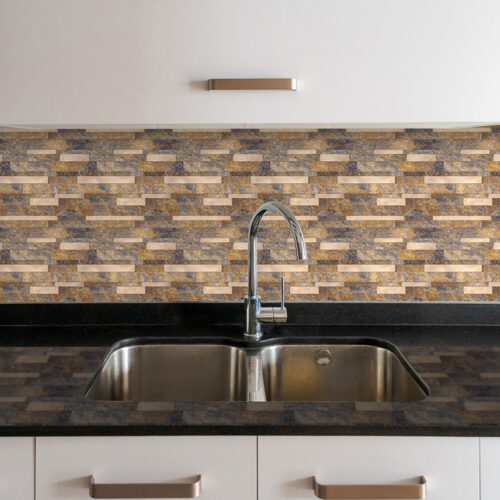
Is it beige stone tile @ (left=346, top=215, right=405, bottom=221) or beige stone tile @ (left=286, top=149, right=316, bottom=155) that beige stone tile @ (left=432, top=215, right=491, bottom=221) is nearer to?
beige stone tile @ (left=346, top=215, right=405, bottom=221)

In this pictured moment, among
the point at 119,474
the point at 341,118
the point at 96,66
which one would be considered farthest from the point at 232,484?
the point at 96,66

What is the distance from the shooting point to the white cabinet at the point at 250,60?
1384 millimetres

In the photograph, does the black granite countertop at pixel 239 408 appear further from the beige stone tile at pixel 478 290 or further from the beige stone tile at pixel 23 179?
the beige stone tile at pixel 23 179

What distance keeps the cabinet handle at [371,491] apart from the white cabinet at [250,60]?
0.80 meters

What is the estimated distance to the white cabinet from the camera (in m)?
1.38

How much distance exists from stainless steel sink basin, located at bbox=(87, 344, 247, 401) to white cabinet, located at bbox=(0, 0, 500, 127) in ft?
2.12

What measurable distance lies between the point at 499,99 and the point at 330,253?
65 centimetres

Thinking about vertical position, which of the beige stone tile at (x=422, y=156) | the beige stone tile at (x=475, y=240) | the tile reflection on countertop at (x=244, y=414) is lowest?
the tile reflection on countertop at (x=244, y=414)

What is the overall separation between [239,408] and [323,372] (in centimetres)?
54

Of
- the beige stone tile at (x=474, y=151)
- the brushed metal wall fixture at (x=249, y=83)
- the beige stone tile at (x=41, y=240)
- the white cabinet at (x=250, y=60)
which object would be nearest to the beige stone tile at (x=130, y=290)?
the beige stone tile at (x=41, y=240)

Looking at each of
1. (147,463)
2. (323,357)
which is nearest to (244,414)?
(147,463)

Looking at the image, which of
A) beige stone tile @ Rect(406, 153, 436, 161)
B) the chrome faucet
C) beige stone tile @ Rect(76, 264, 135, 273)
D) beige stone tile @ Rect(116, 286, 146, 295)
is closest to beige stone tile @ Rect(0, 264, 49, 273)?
beige stone tile @ Rect(76, 264, 135, 273)

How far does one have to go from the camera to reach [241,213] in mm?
1802

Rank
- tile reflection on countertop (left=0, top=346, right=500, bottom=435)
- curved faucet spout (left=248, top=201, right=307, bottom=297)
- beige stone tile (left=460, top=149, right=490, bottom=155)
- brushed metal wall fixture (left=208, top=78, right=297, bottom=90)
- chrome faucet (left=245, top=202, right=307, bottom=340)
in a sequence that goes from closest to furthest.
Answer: tile reflection on countertop (left=0, top=346, right=500, bottom=435) → brushed metal wall fixture (left=208, top=78, right=297, bottom=90) → curved faucet spout (left=248, top=201, right=307, bottom=297) → chrome faucet (left=245, top=202, right=307, bottom=340) → beige stone tile (left=460, top=149, right=490, bottom=155)
